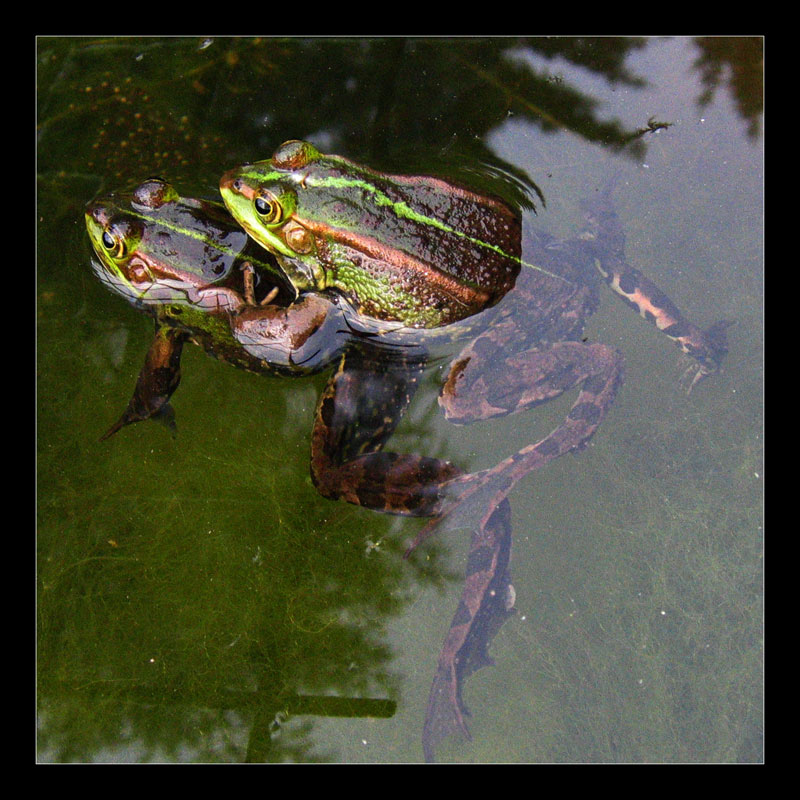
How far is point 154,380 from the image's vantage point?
3254 millimetres

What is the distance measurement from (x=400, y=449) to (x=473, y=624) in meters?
0.99

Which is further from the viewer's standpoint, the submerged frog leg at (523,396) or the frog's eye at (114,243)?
the submerged frog leg at (523,396)

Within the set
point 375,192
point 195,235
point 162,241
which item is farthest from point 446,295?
point 162,241

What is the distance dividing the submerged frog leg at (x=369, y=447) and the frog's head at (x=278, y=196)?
669 mm

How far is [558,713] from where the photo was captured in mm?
3094

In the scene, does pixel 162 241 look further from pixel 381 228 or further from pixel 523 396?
pixel 523 396

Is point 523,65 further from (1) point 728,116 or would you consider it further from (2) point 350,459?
(2) point 350,459

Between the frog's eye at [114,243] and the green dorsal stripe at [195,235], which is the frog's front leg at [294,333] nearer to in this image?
the green dorsal stripe at [195,235]

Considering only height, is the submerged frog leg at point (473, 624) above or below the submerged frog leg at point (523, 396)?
below

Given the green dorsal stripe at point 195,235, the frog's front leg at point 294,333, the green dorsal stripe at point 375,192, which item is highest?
the green dorsal stripe at point 375,192

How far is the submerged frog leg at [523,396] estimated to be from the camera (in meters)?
3.11

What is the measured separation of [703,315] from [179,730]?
12.0 ft

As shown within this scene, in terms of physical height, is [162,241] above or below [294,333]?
above

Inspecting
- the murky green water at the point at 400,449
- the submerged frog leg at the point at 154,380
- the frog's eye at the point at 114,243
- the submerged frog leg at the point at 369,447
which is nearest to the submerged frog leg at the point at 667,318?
the murky green water at the point at 400,449
